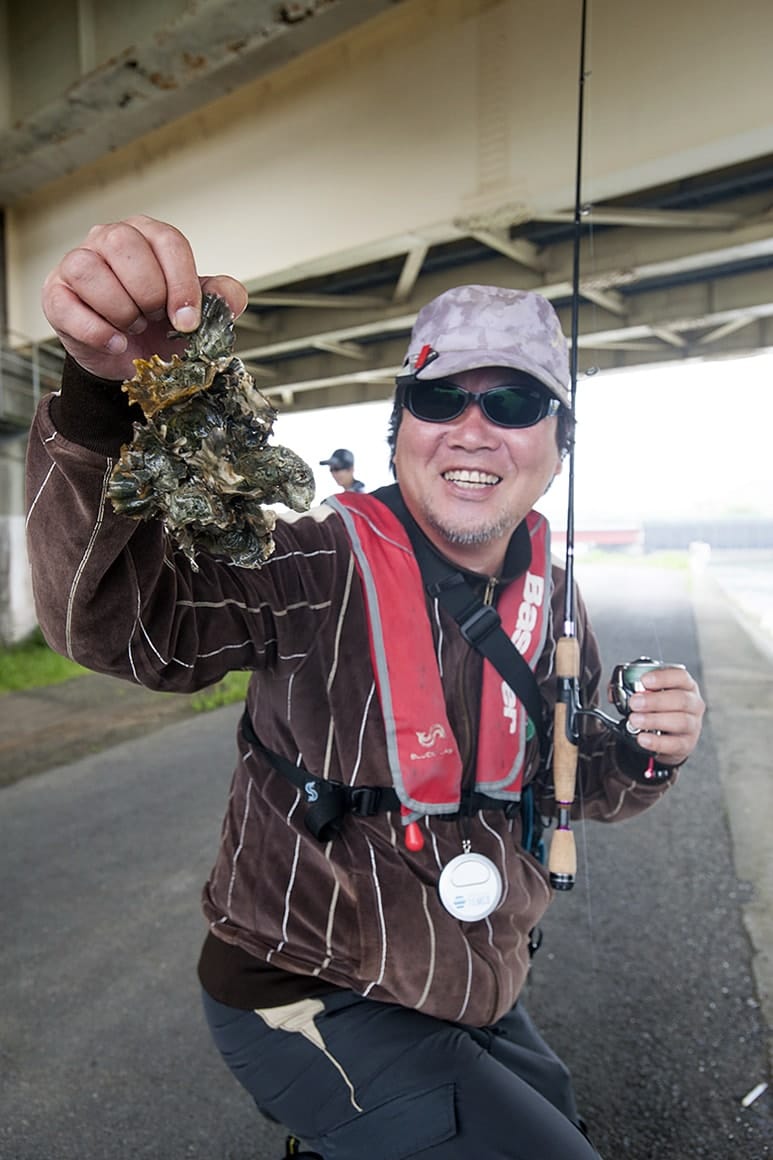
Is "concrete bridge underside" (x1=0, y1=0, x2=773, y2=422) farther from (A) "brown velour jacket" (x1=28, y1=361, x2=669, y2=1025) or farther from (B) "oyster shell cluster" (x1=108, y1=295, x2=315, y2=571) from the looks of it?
(B) "oyster shell cluster" (x1=108, y1=295, x2=315, y2=571)

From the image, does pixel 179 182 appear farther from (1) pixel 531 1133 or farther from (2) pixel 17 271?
(1) pixel 531 1133

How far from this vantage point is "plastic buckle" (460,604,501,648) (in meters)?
1.70

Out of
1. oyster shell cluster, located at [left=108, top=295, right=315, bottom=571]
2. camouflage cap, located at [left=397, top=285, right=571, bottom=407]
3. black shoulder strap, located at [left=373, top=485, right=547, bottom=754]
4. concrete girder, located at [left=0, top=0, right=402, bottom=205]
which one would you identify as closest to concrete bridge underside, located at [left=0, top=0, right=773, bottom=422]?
concrete girder, located at [left=0, top=0, right=402, bottom=205]

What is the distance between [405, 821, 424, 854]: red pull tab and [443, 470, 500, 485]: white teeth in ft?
2.43

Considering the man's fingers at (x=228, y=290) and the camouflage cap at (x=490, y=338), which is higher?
the camouflage cap at (x=490, y=338)

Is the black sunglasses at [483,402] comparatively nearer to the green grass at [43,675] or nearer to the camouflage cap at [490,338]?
the camouflage cap at [490,338]

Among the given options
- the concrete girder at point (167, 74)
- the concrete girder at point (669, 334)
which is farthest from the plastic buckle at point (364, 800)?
the concrete girder at point (167, 74)

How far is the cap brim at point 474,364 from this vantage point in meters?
1.68

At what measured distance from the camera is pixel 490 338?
5.65ft

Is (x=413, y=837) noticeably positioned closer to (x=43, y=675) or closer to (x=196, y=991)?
(x=196, y=991)

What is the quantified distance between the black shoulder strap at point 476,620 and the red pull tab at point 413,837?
0.37 m

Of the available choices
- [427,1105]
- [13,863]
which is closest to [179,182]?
[427,1105]

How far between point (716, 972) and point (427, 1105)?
96.8 inches

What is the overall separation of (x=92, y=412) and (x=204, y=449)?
0.70 ft
